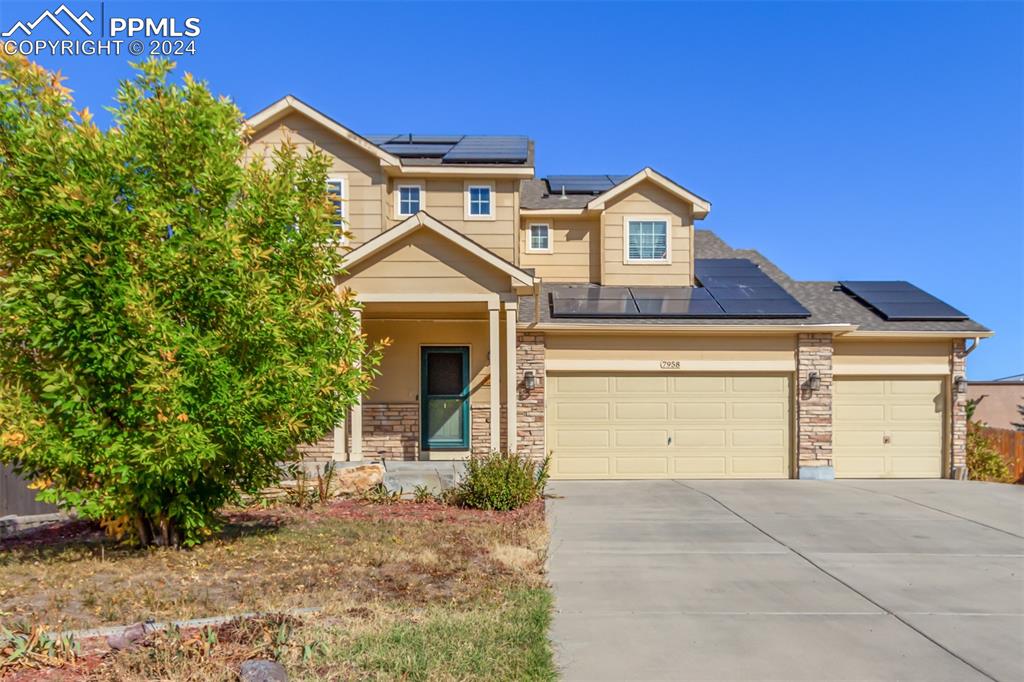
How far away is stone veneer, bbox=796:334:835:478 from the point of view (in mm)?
14609

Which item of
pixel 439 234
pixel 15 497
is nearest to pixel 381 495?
pixel 439 234

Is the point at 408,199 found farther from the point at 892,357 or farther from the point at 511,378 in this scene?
the point at 892,357

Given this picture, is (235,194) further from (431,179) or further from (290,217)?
(431,179)

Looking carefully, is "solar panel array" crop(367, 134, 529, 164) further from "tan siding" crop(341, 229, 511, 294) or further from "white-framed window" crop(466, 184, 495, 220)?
"tan siding" crop(341, 229, 511, 294)

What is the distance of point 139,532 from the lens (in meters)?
7.86

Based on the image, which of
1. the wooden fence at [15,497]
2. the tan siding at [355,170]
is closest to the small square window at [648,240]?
the tan siding at [355,170]

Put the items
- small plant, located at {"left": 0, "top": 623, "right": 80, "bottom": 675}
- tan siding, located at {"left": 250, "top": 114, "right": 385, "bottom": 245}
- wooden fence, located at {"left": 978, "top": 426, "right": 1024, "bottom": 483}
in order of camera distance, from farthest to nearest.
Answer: wooden fence, located at {"left": 978, "top": 426, "right": 1024, "bottom": 483} < tan siding, located at {"left": 250, "top": 114, "right": 385, "bottom": 245} < small plant, located at {"left": 0, "top": 623, "right": 80, "bottom": 675}

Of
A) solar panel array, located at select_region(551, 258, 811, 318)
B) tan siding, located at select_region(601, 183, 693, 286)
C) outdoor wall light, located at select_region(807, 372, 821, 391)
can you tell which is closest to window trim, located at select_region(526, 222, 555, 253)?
solar panel array, located at select_region(551, 258, 811, 318)

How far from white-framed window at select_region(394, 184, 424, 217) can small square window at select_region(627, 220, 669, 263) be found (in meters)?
4.81

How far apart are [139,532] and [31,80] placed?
190 inches

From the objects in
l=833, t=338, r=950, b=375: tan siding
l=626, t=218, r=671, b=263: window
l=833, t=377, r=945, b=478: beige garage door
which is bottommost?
l=833, t=377, r=945, b=478: beige garage door

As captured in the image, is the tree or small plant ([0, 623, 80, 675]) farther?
the tree

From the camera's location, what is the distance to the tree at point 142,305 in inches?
270

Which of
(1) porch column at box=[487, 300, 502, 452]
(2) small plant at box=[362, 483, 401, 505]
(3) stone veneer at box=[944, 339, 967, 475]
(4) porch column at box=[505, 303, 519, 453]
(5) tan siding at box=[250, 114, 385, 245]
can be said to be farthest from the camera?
(3) stone veneer at box=[944, 339, 967, 475]
